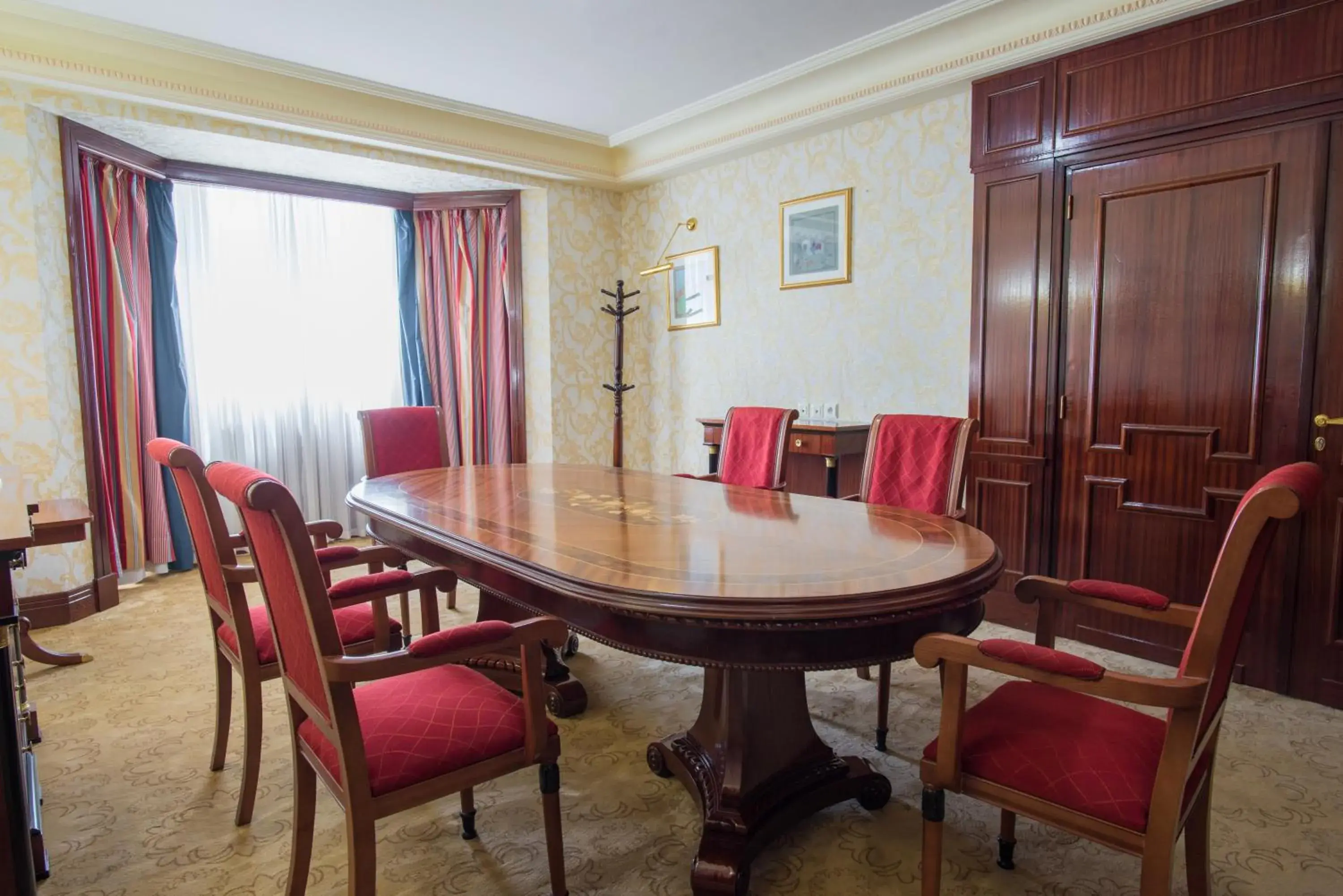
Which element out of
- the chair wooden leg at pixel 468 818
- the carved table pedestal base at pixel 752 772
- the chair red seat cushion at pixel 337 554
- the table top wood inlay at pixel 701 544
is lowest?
the chair wooden leg at pixel 468 818

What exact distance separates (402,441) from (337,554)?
1.68 meters

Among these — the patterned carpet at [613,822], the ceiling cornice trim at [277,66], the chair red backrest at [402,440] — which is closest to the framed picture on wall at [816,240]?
the ceiling cornice trim at [277,66]

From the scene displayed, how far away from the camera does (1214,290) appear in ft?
8.94

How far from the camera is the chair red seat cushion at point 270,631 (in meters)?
1.90

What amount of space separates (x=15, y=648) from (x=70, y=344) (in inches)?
88.9

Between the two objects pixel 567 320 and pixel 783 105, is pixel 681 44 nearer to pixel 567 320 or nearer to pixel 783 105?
pixel 783 105

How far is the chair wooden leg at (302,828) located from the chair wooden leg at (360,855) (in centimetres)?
26

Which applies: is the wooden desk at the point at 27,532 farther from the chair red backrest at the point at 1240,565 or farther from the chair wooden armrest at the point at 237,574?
the chair red backrest at the point at 1240,565

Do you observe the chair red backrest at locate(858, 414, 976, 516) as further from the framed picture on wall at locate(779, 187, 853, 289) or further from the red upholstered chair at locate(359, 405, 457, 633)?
the red upholstered chair at locate(359, 405, 457, 633)

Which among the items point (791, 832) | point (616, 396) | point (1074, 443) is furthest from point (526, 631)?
point (616, 396)

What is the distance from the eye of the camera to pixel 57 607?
346 cm

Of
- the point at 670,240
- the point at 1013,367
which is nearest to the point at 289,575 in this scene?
the point at 1013,367

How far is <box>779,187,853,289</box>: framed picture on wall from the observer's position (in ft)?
13.4

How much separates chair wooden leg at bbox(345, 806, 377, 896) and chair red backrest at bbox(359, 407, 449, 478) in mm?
2366
